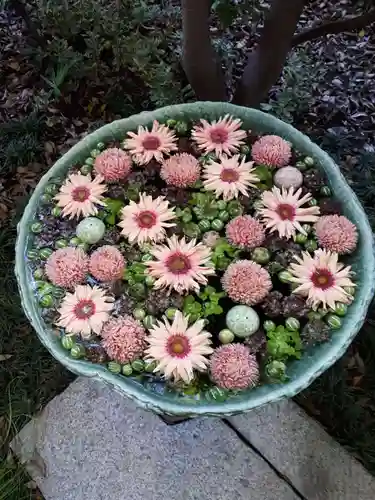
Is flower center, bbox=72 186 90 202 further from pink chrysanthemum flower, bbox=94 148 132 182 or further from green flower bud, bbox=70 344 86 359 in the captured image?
green flower bud, bbox=70 344 86 359

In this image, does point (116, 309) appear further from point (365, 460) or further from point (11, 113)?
point (11, 113)

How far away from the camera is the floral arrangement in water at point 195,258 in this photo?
3.42ft

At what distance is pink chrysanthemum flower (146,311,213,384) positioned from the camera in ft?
3.32

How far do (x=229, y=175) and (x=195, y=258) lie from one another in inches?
7.2

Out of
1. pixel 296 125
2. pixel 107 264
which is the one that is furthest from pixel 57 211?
pixel 296 125

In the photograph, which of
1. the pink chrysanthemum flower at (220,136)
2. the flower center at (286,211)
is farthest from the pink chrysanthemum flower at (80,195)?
the flower center at (286,211)

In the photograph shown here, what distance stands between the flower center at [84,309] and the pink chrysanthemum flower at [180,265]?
11cm

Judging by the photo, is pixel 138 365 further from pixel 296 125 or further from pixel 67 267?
pixel 296 125

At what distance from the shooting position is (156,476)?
1.46 m

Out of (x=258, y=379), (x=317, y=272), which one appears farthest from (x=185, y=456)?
(x=317, y=272)

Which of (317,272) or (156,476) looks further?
(156,476)

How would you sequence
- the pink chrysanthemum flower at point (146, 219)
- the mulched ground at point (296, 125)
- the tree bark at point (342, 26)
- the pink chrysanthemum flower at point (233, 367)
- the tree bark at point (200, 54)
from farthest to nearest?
the mulched ground at point (296, 125)
the tree bark at point (342, 26)
the tree bark at point (200, 54)
the pink chrysanthemum flower at point (146, 219)
the pink chrysanthemum flower at point (233, 367)

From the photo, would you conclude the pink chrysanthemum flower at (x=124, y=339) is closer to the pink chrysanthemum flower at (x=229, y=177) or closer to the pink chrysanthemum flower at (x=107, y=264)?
the pink chrysanthemum flower at (x=107, y=264)

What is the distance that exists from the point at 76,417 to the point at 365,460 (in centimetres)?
69
